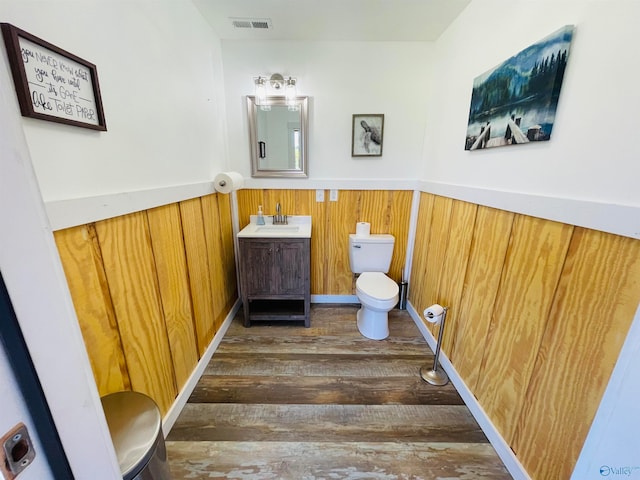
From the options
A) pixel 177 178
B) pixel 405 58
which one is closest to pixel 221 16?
pixel 177 178

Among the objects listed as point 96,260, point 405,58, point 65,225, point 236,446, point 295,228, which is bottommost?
point 236,446

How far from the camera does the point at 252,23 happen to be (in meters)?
1.76

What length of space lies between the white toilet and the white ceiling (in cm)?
157

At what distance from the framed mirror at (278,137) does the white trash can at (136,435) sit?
5.78 feet

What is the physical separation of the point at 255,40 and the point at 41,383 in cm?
239

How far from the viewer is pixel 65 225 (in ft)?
2.57

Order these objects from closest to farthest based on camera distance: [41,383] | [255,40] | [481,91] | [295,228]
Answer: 1. [41,383]
2. [481,91]
3. [255,40]
4. [295,228]

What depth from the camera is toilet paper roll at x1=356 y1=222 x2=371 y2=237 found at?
7.54ft

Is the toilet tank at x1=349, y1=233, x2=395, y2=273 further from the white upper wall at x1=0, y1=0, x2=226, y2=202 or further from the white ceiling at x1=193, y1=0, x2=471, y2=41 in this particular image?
the white ceiling at x1=193, y1=0, x2=471, y2=41

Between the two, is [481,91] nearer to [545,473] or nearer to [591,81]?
[591,81]

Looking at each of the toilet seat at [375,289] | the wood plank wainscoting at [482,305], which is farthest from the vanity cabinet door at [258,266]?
the toilet seat at [375,289]

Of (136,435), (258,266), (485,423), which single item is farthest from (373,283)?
(136,435)

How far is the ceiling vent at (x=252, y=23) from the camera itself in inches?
67.7

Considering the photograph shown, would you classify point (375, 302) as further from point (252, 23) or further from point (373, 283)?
point (252, 23)
